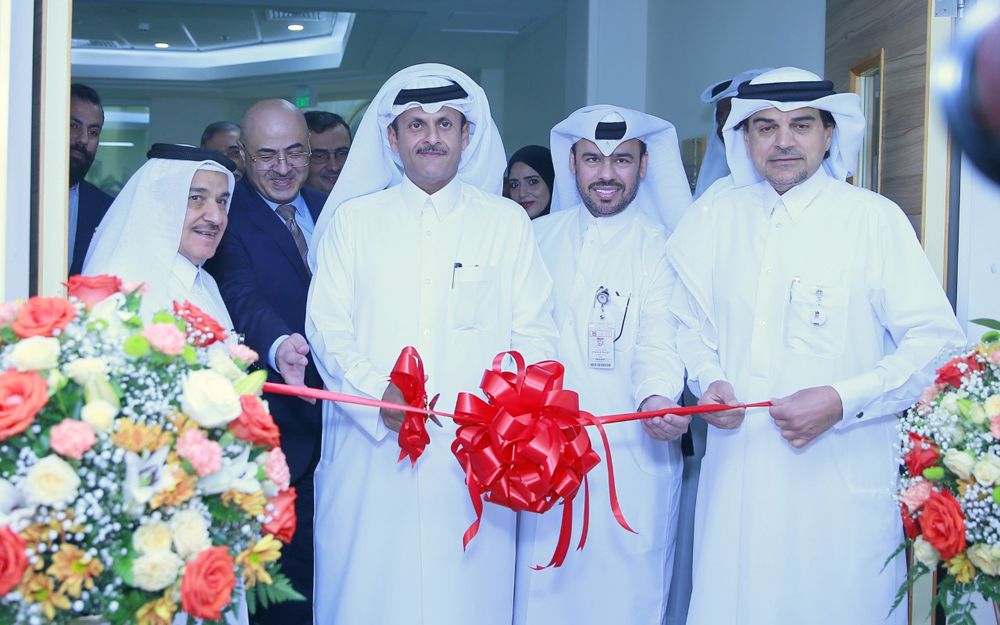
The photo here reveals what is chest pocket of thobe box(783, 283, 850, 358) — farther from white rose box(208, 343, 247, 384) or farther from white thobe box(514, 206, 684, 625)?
white rose box(208, 343, 247, 384)

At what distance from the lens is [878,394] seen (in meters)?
2.71

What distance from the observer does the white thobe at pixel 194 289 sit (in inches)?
114

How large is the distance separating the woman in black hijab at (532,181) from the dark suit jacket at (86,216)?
72.5 inches

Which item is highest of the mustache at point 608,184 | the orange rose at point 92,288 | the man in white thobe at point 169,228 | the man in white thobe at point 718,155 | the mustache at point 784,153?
the man in white thobe at point 718,155

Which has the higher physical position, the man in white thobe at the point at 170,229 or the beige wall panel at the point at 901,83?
the beige wall panel at the point at 901,83

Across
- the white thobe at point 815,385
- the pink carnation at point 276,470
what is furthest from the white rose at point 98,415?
the white thobe at point 815,385

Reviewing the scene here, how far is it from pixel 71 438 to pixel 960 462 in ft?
5.70

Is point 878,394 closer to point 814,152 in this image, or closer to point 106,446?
point 814,152

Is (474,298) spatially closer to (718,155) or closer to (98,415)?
(718,155)

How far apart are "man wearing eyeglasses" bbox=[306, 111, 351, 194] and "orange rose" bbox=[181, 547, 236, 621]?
328cm

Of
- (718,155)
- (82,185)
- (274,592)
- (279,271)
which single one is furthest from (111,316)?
(718,155)

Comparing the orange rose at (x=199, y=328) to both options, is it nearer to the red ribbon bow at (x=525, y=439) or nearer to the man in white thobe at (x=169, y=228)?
the man in white thobe at (x=169, y=228)

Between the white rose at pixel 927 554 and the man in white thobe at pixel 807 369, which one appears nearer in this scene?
the white rose at pixel 927 554

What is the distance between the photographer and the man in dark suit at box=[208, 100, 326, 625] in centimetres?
336
